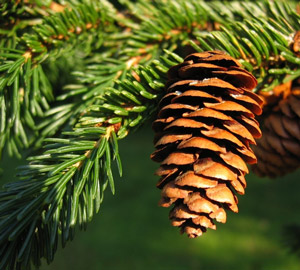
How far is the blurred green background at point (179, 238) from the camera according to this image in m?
2.39

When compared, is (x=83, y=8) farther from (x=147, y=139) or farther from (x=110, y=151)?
(x=147, y=139)

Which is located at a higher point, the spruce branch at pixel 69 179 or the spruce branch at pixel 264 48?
the spruce branch at pixel 264 48

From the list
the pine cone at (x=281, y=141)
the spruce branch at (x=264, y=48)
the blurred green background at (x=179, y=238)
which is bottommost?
the blurred green background at (x=179, y=238)

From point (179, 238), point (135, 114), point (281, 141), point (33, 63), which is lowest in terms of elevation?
point (179, 238)

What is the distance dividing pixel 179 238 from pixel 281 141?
2204mm

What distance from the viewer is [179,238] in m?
2.71

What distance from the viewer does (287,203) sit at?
10.0ft

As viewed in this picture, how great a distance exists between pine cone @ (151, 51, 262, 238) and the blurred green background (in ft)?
5.37

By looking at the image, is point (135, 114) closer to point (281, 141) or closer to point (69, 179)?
point (69, 179)

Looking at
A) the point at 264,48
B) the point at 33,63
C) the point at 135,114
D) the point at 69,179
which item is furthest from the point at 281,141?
the point at 33,63

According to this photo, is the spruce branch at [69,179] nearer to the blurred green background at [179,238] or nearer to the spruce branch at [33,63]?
the spruce branch at [33,63]

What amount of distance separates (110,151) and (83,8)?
0.35 m

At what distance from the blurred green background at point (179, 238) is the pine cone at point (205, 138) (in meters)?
1.64

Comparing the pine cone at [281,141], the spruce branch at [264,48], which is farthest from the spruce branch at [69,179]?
the pine cone at [281,141]
